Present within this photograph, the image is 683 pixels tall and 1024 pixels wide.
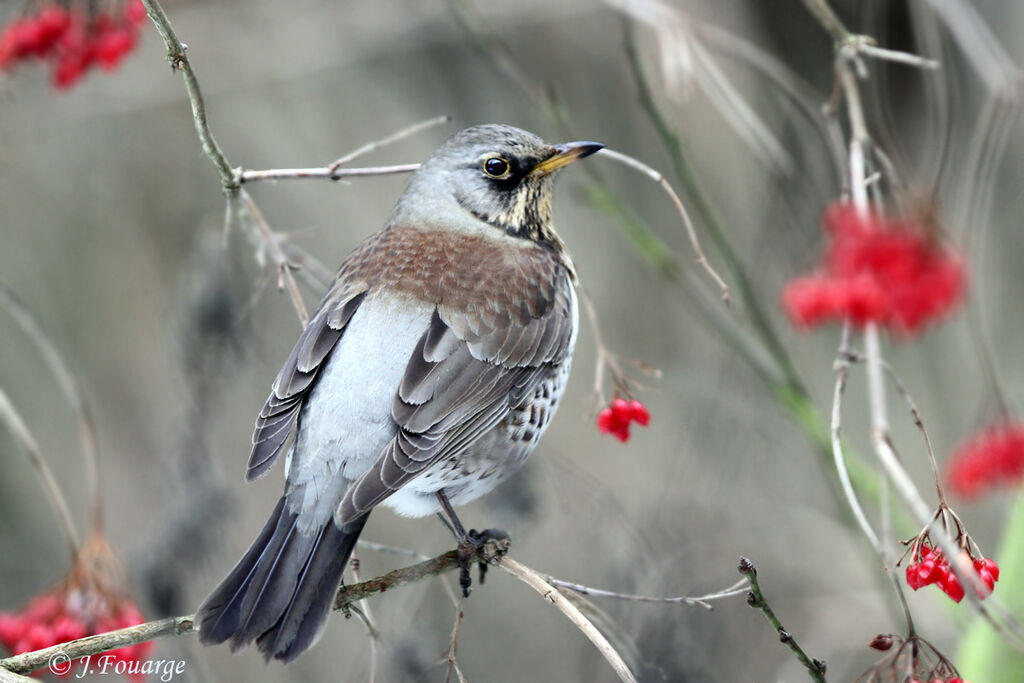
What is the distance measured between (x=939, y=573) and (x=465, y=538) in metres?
1.25

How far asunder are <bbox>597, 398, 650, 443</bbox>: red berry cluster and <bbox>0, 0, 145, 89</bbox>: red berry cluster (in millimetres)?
1947

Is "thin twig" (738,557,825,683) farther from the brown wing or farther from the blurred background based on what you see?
the blurred background

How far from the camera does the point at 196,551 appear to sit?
3.40 m

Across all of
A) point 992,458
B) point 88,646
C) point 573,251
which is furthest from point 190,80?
point 573,251

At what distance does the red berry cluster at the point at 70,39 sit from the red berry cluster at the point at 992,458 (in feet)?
9.15

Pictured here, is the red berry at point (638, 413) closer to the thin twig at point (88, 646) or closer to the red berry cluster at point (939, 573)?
the red berry cluster at point (939, 573)

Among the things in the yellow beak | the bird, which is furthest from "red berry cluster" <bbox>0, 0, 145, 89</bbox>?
the yellow beak

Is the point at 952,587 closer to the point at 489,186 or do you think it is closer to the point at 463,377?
the point at 463,377

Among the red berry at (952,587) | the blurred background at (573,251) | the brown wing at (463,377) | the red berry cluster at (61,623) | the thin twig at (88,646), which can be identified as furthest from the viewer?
the blurred background at (573,251)

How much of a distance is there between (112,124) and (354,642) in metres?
3.12

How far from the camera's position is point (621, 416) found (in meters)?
2.92

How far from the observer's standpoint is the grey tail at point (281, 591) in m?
2.53

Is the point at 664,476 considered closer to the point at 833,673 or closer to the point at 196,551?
the point at 833,673

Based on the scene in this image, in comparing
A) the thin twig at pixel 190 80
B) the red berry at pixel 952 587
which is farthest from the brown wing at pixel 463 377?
the red berry at pixel 952 587
